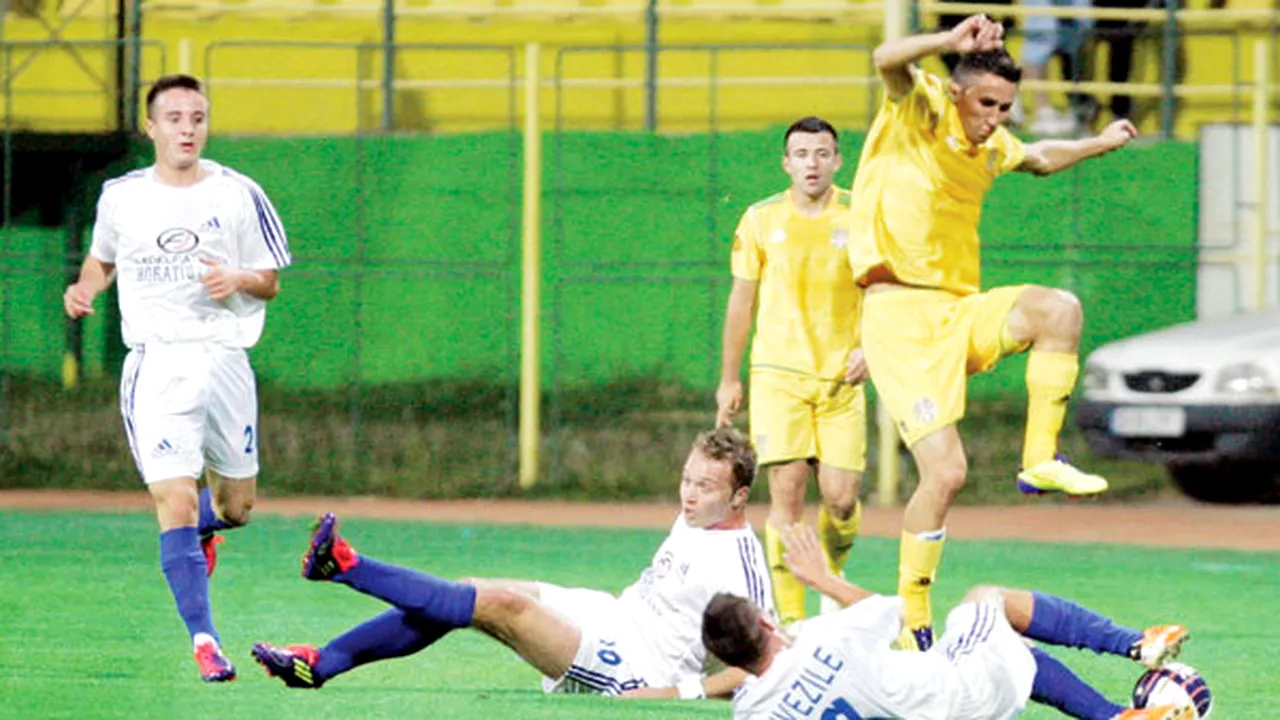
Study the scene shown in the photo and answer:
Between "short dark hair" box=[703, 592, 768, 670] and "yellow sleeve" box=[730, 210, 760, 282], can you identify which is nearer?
"short dark hair" box=[703, 592, 768, 670]

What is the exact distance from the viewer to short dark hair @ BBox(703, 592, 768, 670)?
744cm

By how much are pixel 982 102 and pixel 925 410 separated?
45.6 inches

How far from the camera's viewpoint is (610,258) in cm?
2139

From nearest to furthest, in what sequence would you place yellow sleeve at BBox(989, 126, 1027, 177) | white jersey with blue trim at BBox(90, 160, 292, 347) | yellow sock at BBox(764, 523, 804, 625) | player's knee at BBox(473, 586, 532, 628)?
player's knee at BBox(473, 586, 532, 628)
white jersey with blue trim at BBox(90, 160, 292, 347)
yellow sleeve at BBox(989, 126, 1027, 177)
yellow sock at BBox(764, 523, 804, 625)

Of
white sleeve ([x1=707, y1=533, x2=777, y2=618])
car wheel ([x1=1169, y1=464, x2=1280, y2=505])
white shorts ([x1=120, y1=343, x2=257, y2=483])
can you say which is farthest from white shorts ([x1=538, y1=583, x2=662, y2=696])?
car wheel ([x1=1169, y1=464, x2=1280, y2=505])

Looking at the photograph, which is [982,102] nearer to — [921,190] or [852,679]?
[921,190]

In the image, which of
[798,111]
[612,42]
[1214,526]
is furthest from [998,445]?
[612,42]

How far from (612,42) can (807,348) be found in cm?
1309

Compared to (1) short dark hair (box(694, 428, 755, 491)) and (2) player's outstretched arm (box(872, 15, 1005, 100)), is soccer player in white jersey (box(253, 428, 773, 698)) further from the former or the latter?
(2) player's outstretched arm (box(872, 15, 1005, 100))

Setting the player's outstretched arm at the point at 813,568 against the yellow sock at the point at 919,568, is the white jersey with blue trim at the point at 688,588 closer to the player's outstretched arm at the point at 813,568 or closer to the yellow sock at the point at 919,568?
the player's outstretched arm at the point at 813,568

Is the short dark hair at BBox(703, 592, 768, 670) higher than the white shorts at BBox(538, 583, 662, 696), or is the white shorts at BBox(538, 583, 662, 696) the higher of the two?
the short dark hair at BBox(703, 592, 768, 670)

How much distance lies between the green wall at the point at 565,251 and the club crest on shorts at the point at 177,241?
9.83m

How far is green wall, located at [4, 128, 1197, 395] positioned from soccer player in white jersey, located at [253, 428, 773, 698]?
439 inches

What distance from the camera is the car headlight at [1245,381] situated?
17625 millimetres
